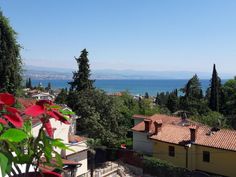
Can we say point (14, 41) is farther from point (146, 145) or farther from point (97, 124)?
point (146, 145)

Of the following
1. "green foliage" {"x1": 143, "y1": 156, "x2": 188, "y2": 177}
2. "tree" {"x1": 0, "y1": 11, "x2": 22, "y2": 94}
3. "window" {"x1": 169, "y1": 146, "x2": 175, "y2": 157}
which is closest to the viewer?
"tree" {"x1": 0, "y1": 11, "x2": 22, "y2": 94}

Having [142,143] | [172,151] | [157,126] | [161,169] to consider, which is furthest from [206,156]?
[142,143]

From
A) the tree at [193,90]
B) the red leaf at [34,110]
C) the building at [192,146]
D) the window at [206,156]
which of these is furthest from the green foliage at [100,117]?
the tree at [193,90]

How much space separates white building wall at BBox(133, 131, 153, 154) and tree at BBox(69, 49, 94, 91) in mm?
13413

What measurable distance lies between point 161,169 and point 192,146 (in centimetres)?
304

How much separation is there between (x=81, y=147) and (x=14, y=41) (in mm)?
14515

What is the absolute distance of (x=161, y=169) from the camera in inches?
1041

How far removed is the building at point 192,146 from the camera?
26.0m

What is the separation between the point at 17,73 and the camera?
11734 millimetres

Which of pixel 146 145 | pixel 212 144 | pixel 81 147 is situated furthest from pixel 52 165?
pixel 146 145

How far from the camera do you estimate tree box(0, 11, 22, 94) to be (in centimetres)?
1120

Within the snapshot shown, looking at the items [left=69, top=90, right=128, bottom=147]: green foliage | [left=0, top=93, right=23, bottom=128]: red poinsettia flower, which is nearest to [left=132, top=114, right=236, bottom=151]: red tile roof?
[left=69, top=90, right=128, bottom=147]: green foliage

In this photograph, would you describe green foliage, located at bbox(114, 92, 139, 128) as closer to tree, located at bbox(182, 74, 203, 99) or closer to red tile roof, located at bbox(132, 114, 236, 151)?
red tile roof, located at bbox(132, 114, 236, 151)

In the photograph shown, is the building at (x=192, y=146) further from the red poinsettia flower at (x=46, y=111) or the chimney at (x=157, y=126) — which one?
the red poinsettia flower at (x=46, y=111)
